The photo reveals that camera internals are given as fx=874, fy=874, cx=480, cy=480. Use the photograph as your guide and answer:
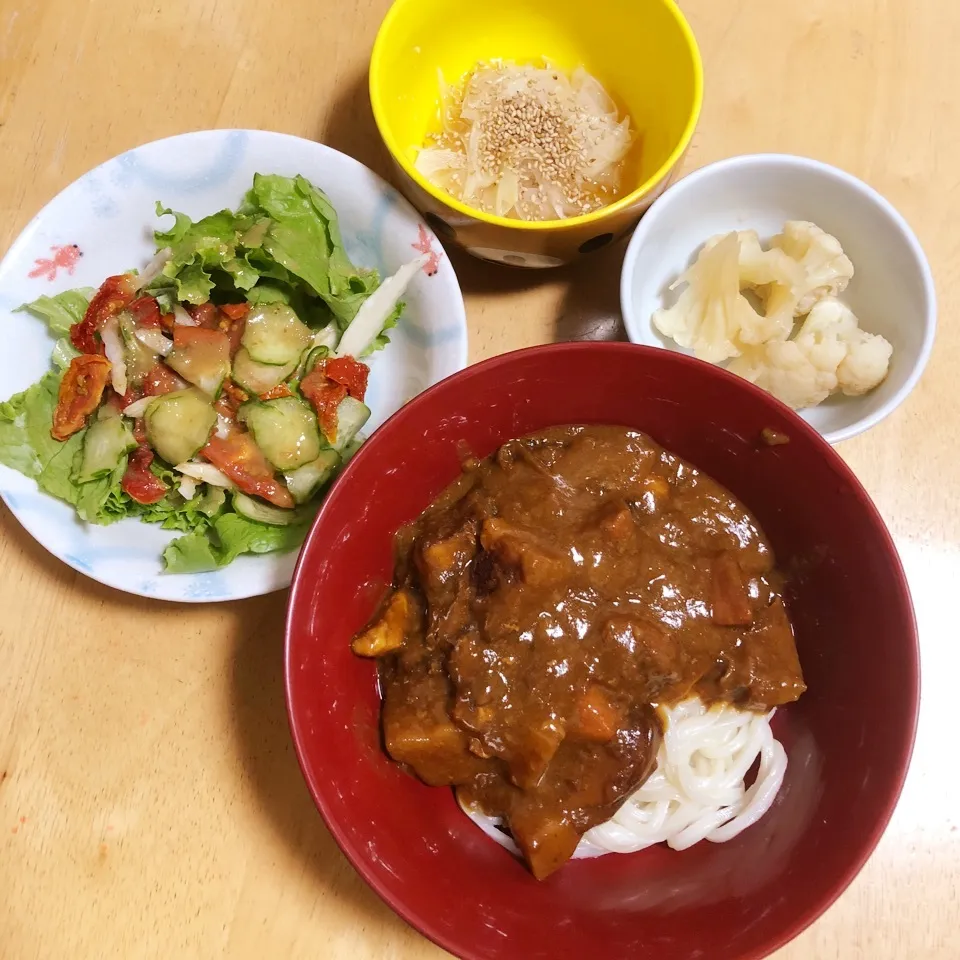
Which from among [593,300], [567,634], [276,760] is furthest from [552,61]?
[276,760]

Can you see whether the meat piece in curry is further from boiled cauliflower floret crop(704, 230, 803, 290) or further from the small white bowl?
boiled cauliflower floret crop(704, 230, 803, 290)

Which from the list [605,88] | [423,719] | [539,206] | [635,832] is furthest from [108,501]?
[605,88]

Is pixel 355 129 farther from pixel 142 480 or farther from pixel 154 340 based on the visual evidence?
pixel 142 480

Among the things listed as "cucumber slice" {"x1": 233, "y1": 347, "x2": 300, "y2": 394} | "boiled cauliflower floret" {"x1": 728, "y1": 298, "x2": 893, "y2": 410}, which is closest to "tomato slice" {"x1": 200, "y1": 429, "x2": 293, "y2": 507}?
"cucumber slice" {"x1": 233, "y1": 347, "x2": 300, "y2": 394}

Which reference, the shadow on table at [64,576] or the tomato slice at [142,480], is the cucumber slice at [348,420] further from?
the shadow on table at [64,576]

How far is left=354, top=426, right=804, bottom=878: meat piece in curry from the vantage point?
1.39 meters

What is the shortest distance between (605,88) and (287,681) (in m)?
1.52

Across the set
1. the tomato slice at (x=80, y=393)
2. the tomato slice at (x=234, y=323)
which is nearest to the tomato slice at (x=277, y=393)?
the tomato slice at (x=234, y=323)

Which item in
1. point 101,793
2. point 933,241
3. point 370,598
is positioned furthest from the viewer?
point 933,241

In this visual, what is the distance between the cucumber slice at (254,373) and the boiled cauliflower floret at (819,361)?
38.3 inches

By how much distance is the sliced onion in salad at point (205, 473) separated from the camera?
1831mm

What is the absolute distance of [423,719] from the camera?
4.68 ft

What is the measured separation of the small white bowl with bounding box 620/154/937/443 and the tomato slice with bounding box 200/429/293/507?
0.79 metres

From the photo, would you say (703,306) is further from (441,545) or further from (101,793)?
(101,793)
